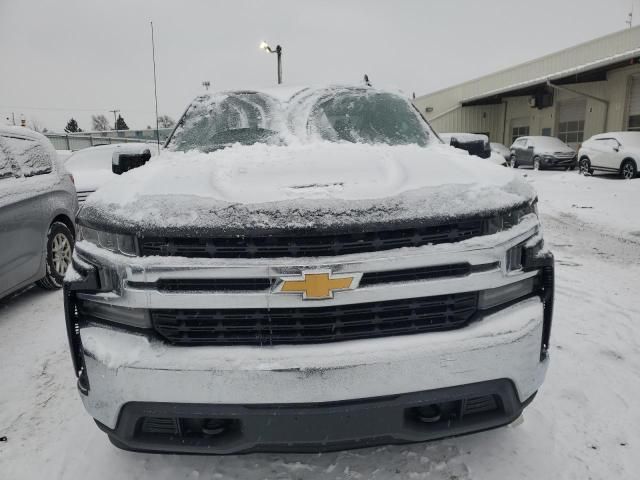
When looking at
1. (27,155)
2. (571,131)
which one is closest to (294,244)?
(27,155)

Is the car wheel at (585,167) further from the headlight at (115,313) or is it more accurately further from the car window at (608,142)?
the headlight at (115,313)

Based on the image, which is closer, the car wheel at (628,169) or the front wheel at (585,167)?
the car wheel at (628,169)

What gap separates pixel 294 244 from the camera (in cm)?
167

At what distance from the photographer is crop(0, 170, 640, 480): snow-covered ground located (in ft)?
6.97

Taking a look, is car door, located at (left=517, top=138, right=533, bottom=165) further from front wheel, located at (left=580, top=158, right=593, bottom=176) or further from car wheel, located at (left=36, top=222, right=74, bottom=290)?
car wheel, located at (left=36, top=222, right=74, bottom=290)

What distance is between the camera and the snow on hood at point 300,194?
1.69 m

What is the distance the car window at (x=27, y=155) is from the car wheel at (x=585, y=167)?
623 inches

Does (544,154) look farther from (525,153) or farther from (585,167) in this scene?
(585,167)

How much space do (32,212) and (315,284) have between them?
3.91m

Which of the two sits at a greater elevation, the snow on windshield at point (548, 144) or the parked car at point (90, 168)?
the snow on windshield at point (548, 144)

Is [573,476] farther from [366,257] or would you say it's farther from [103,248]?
[103,248]

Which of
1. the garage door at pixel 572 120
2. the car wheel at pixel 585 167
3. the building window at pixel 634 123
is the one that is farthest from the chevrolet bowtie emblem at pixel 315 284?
the garage door at pixel 572 120

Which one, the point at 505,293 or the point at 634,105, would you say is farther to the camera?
the point at 634,105

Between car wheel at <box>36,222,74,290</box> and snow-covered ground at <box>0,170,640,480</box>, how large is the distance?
0.71 metres
